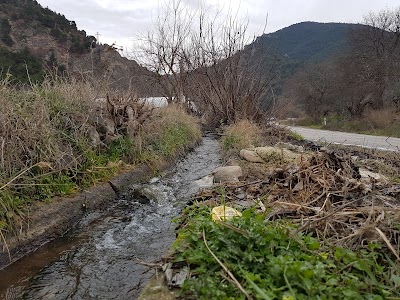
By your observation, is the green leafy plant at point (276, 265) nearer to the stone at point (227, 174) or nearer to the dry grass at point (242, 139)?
the stone at point (227, 174)

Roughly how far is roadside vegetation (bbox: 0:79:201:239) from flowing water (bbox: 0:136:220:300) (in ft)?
1.56

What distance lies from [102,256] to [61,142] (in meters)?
2.21

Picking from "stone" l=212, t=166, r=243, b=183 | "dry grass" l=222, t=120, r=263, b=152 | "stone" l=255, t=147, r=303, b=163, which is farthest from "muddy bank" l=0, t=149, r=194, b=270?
"dry grass" l=222, t=120, r=263, b=152

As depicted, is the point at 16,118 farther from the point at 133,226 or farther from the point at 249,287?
the point at 249,287

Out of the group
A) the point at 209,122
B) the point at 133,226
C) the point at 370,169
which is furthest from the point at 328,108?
the point at 133,226

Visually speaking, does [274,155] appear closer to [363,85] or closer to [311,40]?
[363,85]

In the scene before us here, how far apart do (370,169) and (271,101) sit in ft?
28.4

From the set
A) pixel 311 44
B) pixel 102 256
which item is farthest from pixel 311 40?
pixel 102 256

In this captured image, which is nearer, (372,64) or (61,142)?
(61,142)

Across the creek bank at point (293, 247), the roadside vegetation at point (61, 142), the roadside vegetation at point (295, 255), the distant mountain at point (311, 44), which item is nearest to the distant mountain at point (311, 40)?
the distant mountain at point (311, 44)

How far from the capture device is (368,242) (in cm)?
220

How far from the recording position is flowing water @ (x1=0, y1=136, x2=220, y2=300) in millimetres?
2875

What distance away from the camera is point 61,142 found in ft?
16.6

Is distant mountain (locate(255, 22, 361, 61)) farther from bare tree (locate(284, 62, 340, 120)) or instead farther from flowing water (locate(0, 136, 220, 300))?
flowing water (locate(0, 136, 220, 300))
